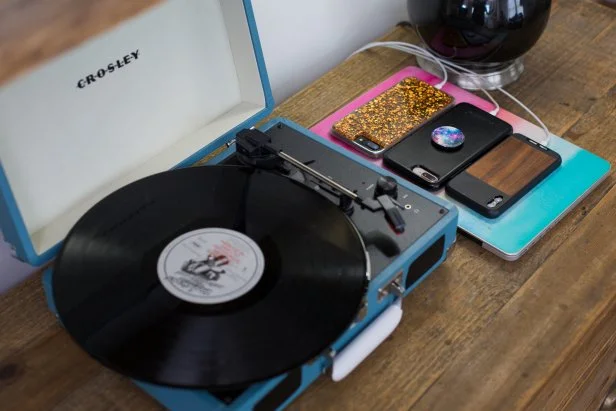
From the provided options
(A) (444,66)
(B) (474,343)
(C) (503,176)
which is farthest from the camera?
(A) (444,66)

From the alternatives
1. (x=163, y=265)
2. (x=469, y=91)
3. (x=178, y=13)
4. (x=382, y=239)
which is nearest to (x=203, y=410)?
(x=163, y=265)

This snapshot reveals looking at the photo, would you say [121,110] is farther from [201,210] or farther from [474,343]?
[474,343]

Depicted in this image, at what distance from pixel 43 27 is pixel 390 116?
0.56 m

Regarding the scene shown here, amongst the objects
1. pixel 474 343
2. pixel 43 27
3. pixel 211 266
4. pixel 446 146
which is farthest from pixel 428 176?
pixel 43 27

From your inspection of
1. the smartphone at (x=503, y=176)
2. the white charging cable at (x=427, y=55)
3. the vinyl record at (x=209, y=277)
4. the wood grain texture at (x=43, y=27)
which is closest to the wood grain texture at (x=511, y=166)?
the smartphone at (x=503, y=176)

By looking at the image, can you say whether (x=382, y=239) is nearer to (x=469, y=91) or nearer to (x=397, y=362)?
(x=397, y=362)

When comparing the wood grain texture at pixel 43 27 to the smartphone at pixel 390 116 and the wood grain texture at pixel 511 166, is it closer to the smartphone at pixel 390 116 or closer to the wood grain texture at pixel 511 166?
the smartphone at pixel 390 116

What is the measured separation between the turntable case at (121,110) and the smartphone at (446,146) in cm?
21

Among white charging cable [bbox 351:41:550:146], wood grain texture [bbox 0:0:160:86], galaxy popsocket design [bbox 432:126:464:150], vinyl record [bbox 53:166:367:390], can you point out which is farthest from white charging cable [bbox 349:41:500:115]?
wood grain texture [bbox 0:0:160:86]

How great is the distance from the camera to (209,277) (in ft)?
Answer: 2.66

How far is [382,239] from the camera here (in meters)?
0.90

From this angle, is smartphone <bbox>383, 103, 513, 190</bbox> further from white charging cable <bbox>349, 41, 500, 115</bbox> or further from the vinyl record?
the vinyl record

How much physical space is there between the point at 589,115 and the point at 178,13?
2.22 ft

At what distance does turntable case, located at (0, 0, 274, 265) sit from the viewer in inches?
34.0
